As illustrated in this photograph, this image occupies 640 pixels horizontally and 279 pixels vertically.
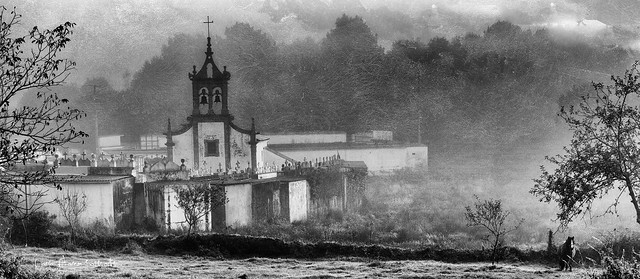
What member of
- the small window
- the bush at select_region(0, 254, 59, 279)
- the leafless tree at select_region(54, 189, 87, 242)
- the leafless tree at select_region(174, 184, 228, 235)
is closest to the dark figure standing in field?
the leafless tree at select_region(174, 184, 228, 235)

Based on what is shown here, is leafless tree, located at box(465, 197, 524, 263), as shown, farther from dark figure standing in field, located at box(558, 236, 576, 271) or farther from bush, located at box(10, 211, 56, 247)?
bush, located at box(10, 211, 56, 247)

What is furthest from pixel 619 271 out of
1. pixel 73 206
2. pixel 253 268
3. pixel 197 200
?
pixel 73 206

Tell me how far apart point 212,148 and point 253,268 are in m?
16.4

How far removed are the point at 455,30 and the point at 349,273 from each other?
5234cm

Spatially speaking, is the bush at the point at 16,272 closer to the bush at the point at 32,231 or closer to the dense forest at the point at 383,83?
the bush at the point at 32,231

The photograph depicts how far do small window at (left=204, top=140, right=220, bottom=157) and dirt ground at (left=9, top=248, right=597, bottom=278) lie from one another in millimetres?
13523

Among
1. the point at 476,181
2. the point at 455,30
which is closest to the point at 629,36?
the point at 455,30

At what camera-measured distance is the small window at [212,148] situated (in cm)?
3325

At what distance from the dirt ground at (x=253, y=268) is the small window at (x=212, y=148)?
532 inches

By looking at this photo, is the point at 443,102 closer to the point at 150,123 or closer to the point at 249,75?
the point at 249,75

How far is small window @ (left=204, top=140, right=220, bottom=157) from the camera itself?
33.2 m

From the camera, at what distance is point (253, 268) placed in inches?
691

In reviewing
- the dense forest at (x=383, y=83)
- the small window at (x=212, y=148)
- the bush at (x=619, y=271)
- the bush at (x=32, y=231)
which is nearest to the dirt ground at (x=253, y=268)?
the bush at (x=32, y=231)

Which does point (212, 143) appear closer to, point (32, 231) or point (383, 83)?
point (32, 231)
